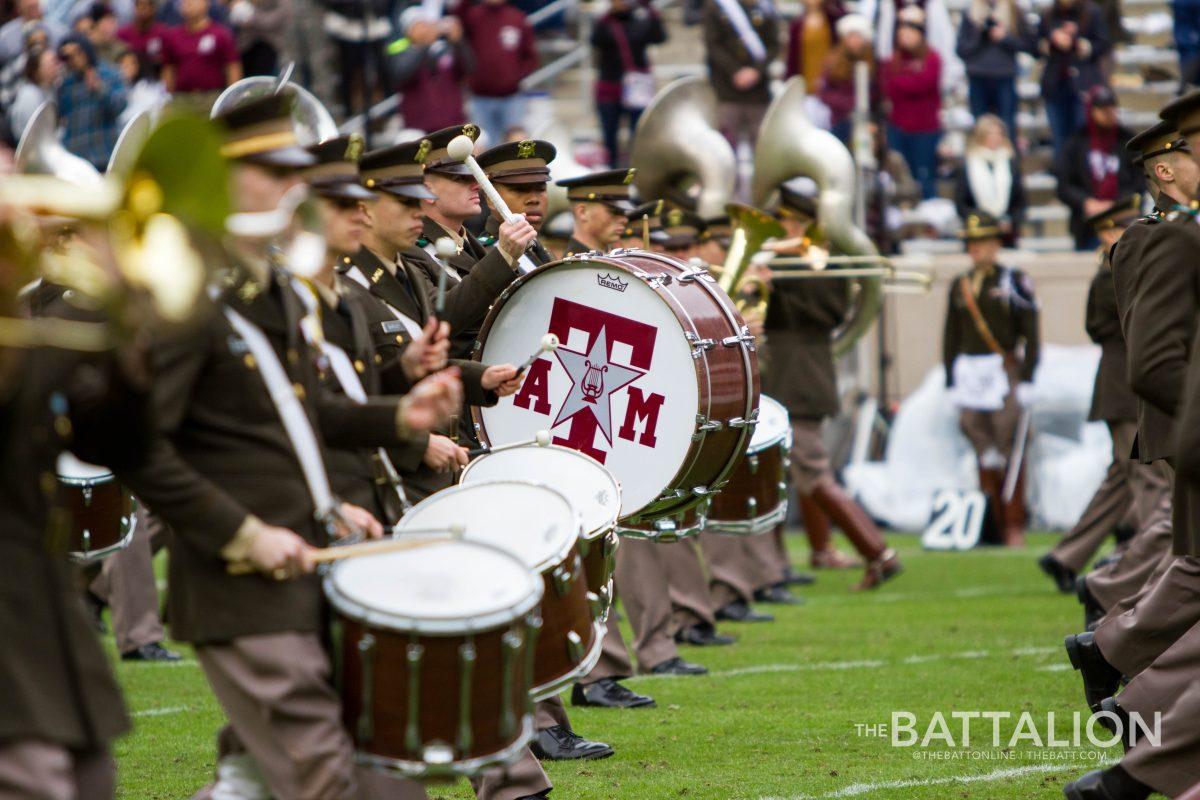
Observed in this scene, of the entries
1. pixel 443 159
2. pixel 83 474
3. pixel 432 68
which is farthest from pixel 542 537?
pixel 432 68

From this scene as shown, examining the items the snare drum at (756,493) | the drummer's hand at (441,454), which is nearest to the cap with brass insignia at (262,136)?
the drummer's hand at (441,454)

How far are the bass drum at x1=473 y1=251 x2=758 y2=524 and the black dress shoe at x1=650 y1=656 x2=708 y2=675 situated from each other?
2.23 m

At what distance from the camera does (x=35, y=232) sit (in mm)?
3504

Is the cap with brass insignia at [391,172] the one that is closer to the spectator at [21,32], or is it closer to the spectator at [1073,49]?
the spectator at [21,32]

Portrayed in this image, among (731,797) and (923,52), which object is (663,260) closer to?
(731,797)

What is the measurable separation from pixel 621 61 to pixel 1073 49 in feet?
13.8

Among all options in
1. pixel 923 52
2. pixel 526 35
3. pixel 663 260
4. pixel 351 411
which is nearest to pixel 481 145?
pixel 526 35

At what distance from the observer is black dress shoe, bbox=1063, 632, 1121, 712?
260 inches

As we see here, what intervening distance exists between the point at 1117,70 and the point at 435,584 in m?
17.2

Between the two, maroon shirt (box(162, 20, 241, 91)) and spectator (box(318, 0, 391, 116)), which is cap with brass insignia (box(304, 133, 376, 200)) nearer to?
maroon shirt (box(162, 20, 241, 91))

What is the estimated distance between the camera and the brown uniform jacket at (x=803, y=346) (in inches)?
471

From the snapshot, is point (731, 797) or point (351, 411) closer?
point (351, 411)

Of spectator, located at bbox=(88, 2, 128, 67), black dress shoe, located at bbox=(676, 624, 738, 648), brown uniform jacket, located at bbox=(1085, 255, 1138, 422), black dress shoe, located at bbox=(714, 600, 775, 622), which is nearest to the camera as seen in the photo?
black dress shoe, located at bbox=(676, 624, 738, 648)

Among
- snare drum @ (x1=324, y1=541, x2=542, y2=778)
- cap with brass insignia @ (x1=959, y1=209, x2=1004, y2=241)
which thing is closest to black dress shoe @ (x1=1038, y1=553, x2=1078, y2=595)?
cap with brass insignia @ (x1=959, y1=209, x2=1004, y2=241)
